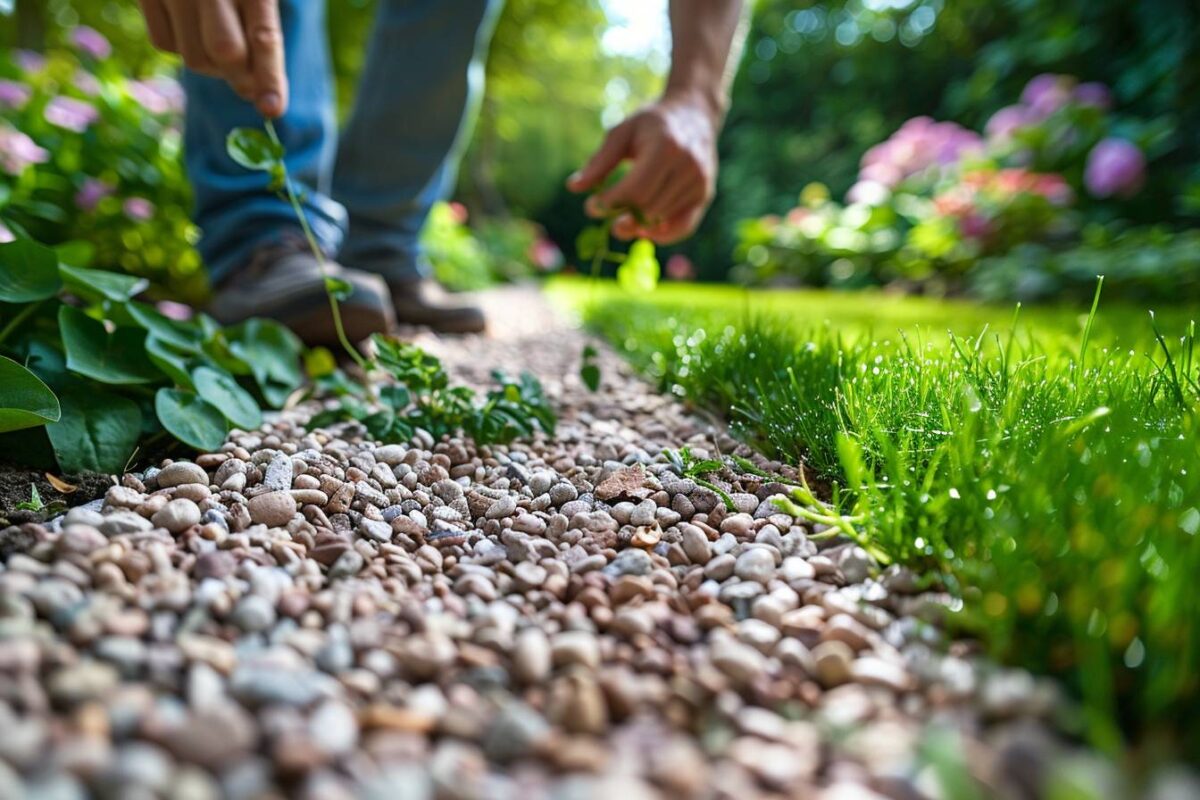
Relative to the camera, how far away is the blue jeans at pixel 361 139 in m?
1.76

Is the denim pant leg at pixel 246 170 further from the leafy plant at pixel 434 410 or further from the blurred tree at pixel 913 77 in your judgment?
the blurred tree at pixel 913 77

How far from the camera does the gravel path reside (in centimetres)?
48

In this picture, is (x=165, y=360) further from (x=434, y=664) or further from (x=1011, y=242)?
(x=1011, y=242)

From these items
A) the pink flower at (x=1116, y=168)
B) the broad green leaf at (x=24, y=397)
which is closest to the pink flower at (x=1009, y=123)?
the pink flower at (x=1116, y=168)

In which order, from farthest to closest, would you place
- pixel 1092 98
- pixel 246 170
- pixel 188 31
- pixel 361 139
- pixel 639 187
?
pixel 1092 98 → pixel 361 139 → pixel 246 170 → pixel 639 187 → pixel 188 31

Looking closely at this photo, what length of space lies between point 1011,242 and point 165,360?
4159 millimetres

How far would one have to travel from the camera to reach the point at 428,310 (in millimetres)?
2438

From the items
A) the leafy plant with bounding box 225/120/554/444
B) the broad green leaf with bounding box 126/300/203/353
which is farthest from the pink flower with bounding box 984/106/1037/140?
the broad green leaf with bounding box 126/300/203/353

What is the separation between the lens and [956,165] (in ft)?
15.8

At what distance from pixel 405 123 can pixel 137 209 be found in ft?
3.17

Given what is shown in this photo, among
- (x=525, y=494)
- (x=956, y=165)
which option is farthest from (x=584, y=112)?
(x=525, y=494)

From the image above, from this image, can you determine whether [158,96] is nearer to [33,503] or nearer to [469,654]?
[33,503]

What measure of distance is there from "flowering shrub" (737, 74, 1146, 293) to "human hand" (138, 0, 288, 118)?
3.83 meters

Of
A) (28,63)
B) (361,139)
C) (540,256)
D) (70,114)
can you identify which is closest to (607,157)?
(361,139)
